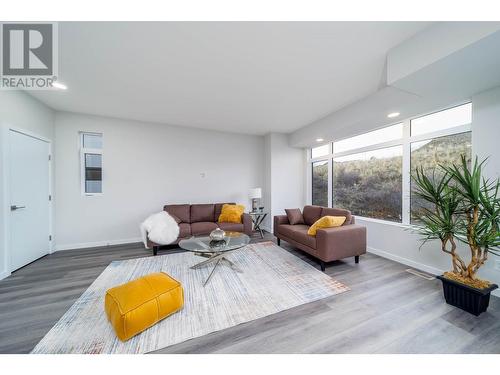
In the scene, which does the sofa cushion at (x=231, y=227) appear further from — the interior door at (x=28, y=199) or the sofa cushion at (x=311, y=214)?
the interior door at (x=28, y=199)

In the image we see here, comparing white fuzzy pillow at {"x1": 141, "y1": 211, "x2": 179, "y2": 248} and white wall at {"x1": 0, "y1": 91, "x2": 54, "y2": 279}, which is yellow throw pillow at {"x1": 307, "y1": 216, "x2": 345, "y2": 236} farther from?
white wall at {"x1": 0, "y1": 91, "x2": 54, "y2": 279}

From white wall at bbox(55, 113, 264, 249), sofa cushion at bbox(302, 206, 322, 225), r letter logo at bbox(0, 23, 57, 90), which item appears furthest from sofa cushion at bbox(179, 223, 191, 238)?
r letter logo at bbox(0, 23, 57, 90)

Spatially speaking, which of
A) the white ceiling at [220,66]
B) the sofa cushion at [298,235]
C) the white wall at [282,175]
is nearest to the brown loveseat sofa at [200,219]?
the sofa cushion at [298,235]

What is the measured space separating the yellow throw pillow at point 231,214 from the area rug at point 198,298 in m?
0.89

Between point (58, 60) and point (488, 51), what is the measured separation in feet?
13.4

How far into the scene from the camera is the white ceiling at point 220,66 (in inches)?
63.4

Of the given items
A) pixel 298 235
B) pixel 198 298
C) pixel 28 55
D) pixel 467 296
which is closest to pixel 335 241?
pixel 298 235

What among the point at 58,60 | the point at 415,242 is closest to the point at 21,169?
the point at 58,60

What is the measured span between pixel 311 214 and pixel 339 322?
7.19ft

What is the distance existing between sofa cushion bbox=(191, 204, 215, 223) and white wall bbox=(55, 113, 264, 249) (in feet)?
1.31

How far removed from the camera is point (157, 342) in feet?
4.52

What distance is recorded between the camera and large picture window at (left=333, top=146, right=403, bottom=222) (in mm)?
3125

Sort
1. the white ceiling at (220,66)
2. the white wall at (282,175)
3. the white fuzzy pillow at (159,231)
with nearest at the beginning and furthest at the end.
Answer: the white ceiling at (220,66) → the white fuzzy pillow at (159,231) → the white wall at (282,175)
